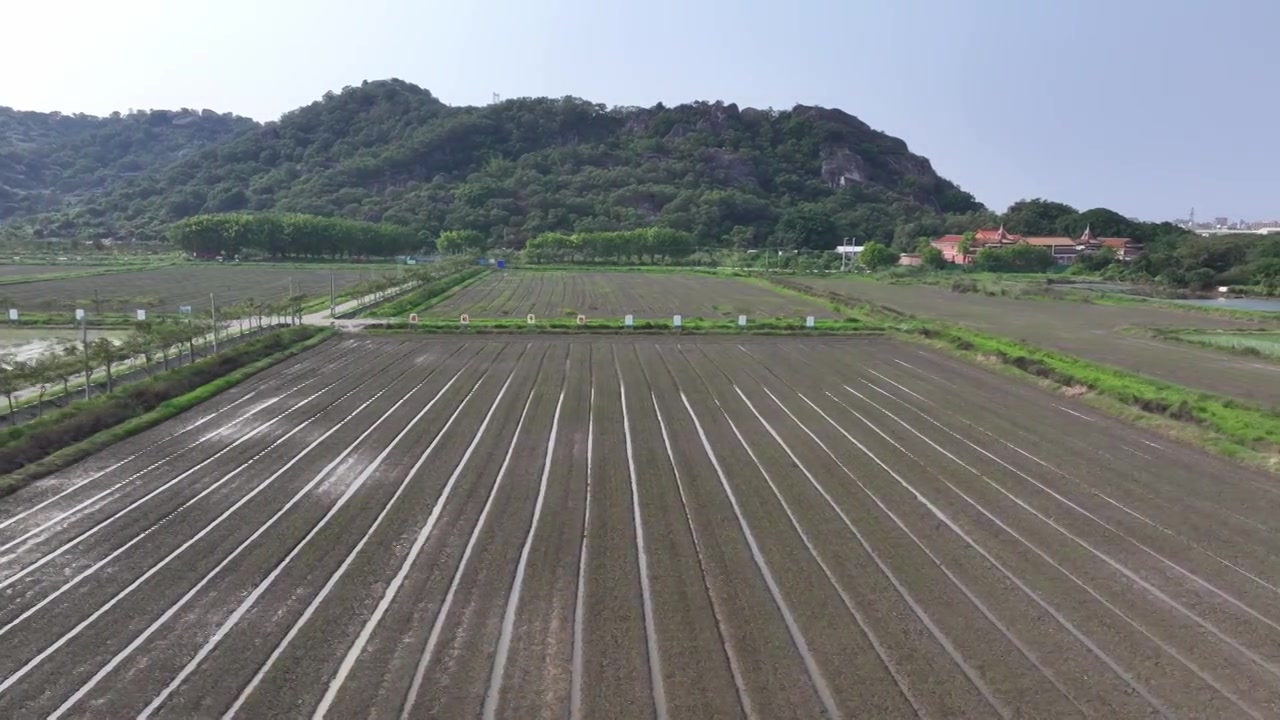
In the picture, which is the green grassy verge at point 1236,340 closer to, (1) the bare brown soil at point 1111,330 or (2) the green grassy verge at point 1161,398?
(1) the bare brown soil at point 1111,330

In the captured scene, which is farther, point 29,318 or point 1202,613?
point 29,318

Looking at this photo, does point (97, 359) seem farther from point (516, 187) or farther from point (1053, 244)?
point (516, 187)

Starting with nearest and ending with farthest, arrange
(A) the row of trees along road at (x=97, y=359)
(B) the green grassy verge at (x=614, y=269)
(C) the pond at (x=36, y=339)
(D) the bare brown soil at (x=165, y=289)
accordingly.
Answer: (A) the row of trees along road at (x=97, y=359) < (C) the pond at (x=36, y=339) < (D) the bare brown soil at (x=165, y=289) < (B) the green grassy verge at (x=614, y=269)

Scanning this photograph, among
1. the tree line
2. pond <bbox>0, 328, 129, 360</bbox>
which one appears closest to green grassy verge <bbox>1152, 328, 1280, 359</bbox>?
pond <bbox>0, 328, 129, 360</bbox>

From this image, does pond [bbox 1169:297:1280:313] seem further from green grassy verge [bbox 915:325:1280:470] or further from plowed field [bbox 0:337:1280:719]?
plowed field [bbox 0:337:1280:719]

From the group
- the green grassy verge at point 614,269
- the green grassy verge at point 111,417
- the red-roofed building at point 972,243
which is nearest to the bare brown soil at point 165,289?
the green grassy verge at point 111,417

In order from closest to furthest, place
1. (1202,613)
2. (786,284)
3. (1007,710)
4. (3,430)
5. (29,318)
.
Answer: (1007,710), (1202,613), (3,430), (29,318), (786,284)

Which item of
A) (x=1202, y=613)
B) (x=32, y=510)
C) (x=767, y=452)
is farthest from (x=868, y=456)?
(x=32, y=510)

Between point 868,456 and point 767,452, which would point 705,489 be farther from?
point 868,456
